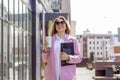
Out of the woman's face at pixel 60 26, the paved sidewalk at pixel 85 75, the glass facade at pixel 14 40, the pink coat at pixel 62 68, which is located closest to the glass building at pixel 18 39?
the glass facade at pixel 14 40

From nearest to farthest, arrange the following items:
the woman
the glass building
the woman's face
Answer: the woman
the woman's face
the glass building

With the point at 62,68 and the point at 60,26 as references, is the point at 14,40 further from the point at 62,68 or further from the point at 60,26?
the point at 62,68

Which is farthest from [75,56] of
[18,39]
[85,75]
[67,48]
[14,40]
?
[85,75]

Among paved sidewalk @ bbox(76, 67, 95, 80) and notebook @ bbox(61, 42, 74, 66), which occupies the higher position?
notebook @ bbox(61, 42, 74, 66)

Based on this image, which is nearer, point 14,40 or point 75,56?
point 75,56

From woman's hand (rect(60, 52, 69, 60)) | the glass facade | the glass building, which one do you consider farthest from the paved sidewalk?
woman's hand (rect(60, 52, 69, 60))

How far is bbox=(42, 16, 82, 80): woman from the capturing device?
5.40 meters

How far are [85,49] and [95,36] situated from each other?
6229 millimetres

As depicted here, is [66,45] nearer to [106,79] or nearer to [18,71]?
[18,71]

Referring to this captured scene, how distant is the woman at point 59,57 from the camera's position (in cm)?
540

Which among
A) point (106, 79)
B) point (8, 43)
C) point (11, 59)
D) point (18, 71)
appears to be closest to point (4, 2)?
point (8, 43)

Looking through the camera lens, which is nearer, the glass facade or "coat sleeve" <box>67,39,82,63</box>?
"coat sleeve" <box>67,39,82,63</box>

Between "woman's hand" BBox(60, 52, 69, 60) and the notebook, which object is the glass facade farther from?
"woman's hand" BBox(60, 52, 69, 60)

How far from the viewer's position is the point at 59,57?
5.41 meters
